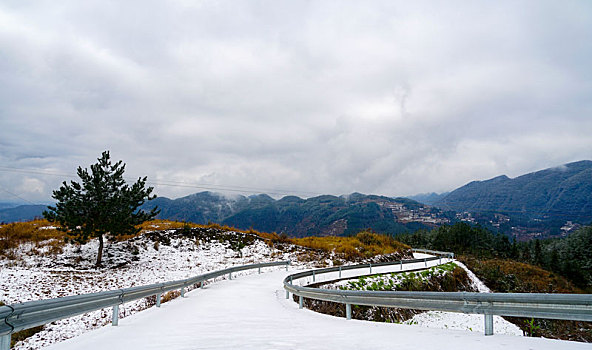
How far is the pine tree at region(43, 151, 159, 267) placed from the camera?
88.3ft

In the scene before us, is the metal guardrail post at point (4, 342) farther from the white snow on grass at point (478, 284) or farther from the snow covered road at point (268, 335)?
the white snow on grass at point (478, 284)

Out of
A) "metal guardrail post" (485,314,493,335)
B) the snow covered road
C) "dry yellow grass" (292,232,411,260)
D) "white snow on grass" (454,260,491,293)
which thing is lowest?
"white snow on grass" (454,260,491,293)

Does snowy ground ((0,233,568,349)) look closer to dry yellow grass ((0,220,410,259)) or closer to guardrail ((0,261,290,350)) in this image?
dry yellow grass ((0,220,410,259))

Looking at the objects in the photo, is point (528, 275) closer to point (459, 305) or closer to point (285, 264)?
point (285, 264)

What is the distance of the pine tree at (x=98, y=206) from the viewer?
26922 mm

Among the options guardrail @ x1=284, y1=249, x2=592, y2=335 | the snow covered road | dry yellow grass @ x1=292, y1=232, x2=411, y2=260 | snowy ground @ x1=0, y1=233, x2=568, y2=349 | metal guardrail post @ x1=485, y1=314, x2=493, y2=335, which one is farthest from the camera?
dry yellow grass @ x1=292, y1=232, x2=411, y2=260

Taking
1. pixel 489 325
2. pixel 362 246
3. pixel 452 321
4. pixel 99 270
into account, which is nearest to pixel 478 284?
pixel 362 246

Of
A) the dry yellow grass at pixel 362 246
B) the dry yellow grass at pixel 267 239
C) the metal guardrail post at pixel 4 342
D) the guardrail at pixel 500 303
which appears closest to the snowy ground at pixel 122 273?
the guardrail at pixel 500 303

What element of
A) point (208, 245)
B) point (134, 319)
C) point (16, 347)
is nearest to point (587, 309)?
point (134, 319)

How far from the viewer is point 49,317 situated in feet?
18.7

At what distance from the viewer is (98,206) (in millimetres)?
27719

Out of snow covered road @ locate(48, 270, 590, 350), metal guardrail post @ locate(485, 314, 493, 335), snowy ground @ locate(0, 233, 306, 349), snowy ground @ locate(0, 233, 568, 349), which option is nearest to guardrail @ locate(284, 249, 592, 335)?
metal guardrail post @ locate(485, 314, 493, 335)

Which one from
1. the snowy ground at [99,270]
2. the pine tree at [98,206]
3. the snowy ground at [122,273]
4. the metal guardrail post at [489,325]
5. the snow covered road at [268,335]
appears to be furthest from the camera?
the pine tree at [98,206]

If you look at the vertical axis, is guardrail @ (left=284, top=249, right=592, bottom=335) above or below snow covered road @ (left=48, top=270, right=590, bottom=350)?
above
